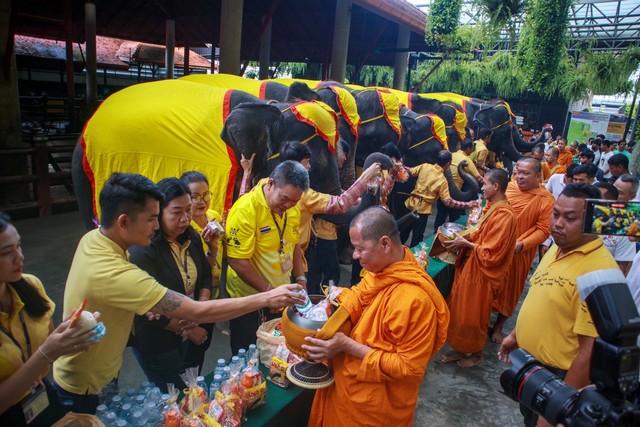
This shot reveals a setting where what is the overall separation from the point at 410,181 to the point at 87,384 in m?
5.68

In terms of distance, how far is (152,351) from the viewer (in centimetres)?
245

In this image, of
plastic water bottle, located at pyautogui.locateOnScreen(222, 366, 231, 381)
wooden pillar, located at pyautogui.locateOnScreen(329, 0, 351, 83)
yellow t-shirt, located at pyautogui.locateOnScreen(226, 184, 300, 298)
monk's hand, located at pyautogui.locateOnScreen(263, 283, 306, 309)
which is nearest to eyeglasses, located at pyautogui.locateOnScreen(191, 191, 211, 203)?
yellow t-shirt, located at pyautogui.locateOnScreen(226, 184, 300, 298)

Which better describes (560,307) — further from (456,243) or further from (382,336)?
(456,243)

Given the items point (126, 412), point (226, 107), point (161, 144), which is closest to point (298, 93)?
point (226, 107)

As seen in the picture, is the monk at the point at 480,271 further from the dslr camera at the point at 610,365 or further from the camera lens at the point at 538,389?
the dslr camera at the point at 610,365

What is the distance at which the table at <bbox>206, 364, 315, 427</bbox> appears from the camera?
218 cm

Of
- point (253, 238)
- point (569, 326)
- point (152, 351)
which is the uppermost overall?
point (253, 238)

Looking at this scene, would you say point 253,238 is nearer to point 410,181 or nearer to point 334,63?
point 410,181

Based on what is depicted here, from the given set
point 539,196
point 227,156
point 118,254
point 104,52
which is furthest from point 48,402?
point 104,52

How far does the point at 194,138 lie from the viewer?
4418 mm

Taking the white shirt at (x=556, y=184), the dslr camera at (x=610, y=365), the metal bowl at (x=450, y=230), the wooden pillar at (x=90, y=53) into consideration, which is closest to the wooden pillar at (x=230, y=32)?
the metal bowl at (x=450, y=230)

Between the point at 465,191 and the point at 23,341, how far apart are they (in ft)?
21.5

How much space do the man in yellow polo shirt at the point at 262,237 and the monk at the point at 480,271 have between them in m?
1.86

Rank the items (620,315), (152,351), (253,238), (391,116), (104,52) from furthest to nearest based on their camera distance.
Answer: (104,52) → (391,116) → (253,238) → (152,351) → (620,315)
